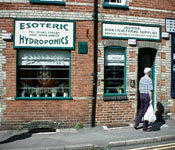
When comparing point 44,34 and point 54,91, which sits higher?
point 44,34

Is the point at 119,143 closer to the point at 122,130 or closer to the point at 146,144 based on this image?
the point at 146,144

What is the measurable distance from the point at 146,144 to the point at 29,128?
→ 379 cm

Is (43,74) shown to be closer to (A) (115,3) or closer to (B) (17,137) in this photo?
(B) (17,137)

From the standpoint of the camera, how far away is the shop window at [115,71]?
27.0 feet

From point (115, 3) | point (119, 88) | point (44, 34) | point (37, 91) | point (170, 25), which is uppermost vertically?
point (115, 3)

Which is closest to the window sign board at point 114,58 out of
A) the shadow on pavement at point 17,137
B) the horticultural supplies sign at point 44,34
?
the horticultural supplies sign at point 44,34

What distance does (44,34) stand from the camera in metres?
7.61

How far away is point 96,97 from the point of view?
7895 millimetres

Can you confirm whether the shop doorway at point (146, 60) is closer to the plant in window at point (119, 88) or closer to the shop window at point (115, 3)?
the plant in window at point (119, 88)

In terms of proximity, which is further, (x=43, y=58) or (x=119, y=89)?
(x=119, y=89)

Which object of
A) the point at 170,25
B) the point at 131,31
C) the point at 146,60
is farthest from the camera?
the point at 146,60

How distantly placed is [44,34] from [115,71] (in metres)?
3.00

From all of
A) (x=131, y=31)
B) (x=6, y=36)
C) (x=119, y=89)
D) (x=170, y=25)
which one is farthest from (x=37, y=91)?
(x=170, y=25)

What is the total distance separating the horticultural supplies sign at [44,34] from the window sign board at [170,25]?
3.84 metres
